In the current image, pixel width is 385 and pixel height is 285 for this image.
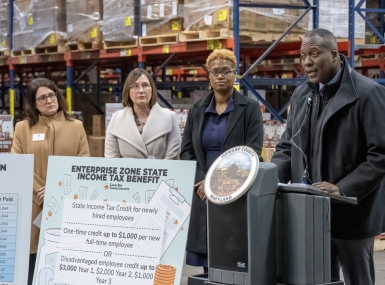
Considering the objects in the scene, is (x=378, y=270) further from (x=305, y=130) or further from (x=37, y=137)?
(x=305, y=130)

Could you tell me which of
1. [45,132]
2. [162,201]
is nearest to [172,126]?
[45,132]

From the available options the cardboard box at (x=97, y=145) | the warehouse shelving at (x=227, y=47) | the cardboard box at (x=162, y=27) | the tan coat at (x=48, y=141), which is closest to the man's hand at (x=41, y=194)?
the tan coat at (x=48, y=141)

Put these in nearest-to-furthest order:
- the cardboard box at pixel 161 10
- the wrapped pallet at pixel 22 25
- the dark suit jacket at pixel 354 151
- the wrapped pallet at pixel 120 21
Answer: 1. the dark suit jacket at pixel 354 151
2. the cardboard box at pixel 161 10
3. the wrapped pallet at pixel 120 21
4. the wrapped pallet at pixel 22 25

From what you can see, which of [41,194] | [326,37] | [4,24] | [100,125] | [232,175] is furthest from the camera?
[4,24]

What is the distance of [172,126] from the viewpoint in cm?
560

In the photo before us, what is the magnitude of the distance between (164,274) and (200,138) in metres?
1.44

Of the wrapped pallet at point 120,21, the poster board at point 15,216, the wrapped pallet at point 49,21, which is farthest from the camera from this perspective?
the wrapped pallet at point 49,21

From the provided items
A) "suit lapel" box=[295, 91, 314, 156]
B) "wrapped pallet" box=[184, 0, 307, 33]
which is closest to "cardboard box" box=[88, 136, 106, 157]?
"wrapped pallet" box=[184, 0, 307, 33]

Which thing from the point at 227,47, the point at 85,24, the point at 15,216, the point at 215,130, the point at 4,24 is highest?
the point at 4,24

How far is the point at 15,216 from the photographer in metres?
4.55

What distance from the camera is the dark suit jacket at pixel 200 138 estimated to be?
516cm

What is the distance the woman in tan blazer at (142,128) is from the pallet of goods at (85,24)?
20.5 feet

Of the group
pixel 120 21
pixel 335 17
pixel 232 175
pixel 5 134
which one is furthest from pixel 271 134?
pixel 232 175

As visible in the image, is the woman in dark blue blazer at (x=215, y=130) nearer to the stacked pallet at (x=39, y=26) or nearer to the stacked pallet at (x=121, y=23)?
the stacked pallet at (x=121, y=23)
